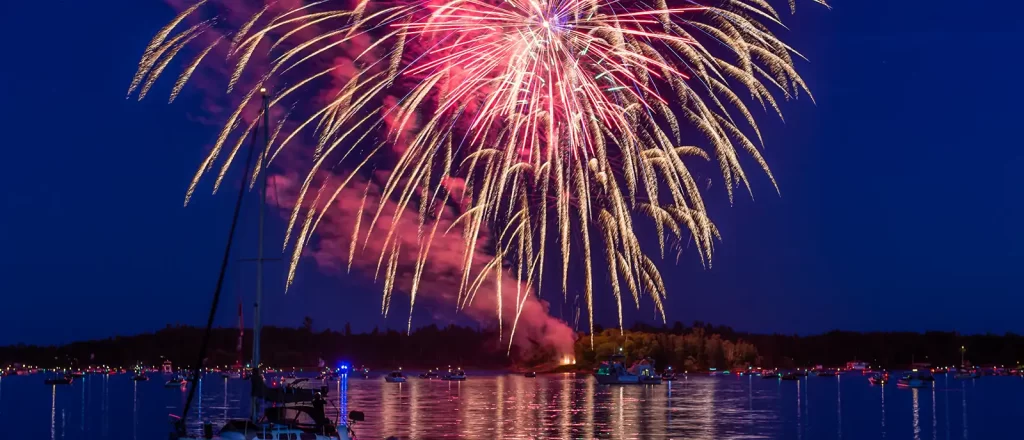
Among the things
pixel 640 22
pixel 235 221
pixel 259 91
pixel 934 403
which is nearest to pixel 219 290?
pixel 235 221

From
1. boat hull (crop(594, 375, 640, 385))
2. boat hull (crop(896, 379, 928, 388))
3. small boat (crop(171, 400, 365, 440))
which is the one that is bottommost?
boat hull (crop(896, 379, 928, 388))

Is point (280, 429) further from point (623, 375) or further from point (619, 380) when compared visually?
point (623, 375)

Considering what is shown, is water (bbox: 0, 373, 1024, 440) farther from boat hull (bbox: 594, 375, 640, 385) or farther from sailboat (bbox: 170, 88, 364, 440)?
boat hull (bbox: 594, 375, 640, 385)

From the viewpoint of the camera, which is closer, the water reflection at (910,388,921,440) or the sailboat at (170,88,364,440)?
the sailboat at (170,88,364,440)

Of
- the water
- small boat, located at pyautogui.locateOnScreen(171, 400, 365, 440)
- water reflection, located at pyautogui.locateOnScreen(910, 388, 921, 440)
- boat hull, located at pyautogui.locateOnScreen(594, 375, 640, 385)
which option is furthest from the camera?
boat hull, located at pyautogui.locateOnScreen(594, 375, 640, 385)

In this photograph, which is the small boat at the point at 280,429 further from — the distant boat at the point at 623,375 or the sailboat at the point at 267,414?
the distant boat at the point at 623,375

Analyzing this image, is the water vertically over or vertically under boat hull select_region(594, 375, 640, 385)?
over

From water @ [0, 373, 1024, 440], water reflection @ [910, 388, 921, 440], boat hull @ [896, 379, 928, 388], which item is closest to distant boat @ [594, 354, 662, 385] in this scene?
water @ [0, 373, 1024, 440]

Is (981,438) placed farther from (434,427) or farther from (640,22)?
(640,22)

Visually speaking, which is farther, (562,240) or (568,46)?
(562,240)

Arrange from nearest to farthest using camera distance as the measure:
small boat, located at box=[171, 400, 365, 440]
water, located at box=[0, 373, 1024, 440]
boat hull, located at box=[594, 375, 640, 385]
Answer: small boat, located at box=[171, 400, 365, 440], water, located at box=[0, 373, 1024, 440], boat hull, located at box=[594, 375, 640, 385]

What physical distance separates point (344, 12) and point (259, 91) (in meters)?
3.78

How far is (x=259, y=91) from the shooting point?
34.4 meters

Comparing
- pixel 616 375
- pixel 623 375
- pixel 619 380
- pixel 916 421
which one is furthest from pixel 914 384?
pixel 916 421
